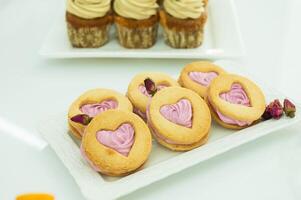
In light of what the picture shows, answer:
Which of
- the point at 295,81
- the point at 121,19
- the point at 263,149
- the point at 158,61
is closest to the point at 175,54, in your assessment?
the point at 158,61

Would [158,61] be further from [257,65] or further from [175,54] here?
[257,65]

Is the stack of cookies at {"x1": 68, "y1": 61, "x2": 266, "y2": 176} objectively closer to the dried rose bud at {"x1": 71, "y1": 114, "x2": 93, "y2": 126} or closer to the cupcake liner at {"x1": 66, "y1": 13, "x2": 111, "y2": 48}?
the dried rose bud at {"x1": 71, "y1": 114, "x2": 93, "y2": 126}

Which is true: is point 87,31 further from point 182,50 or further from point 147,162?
point 147,162

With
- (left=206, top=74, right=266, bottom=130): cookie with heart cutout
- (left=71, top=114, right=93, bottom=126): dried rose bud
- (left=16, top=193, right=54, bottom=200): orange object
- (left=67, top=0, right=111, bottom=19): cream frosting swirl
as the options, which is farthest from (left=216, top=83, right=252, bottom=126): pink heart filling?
(left=67, top=0, right=111, bottom=19): cream frosting swirl

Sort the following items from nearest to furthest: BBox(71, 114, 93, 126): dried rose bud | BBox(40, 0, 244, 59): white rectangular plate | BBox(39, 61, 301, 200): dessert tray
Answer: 1. BBox(39, 61, 301, 200): dessert tray
2. BBox(71, 114, 93, 126): dried rose bud
3. BBox(40, 0, 244, 59): white rectangular plate

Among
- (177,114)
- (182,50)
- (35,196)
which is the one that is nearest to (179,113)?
(177,114)

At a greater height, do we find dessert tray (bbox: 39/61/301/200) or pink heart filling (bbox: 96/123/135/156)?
pink heart filling (bbox: 96/123/135/156)

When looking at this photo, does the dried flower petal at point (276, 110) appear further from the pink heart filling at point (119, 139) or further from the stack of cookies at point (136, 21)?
the stack of cookies at point (136, 21)
